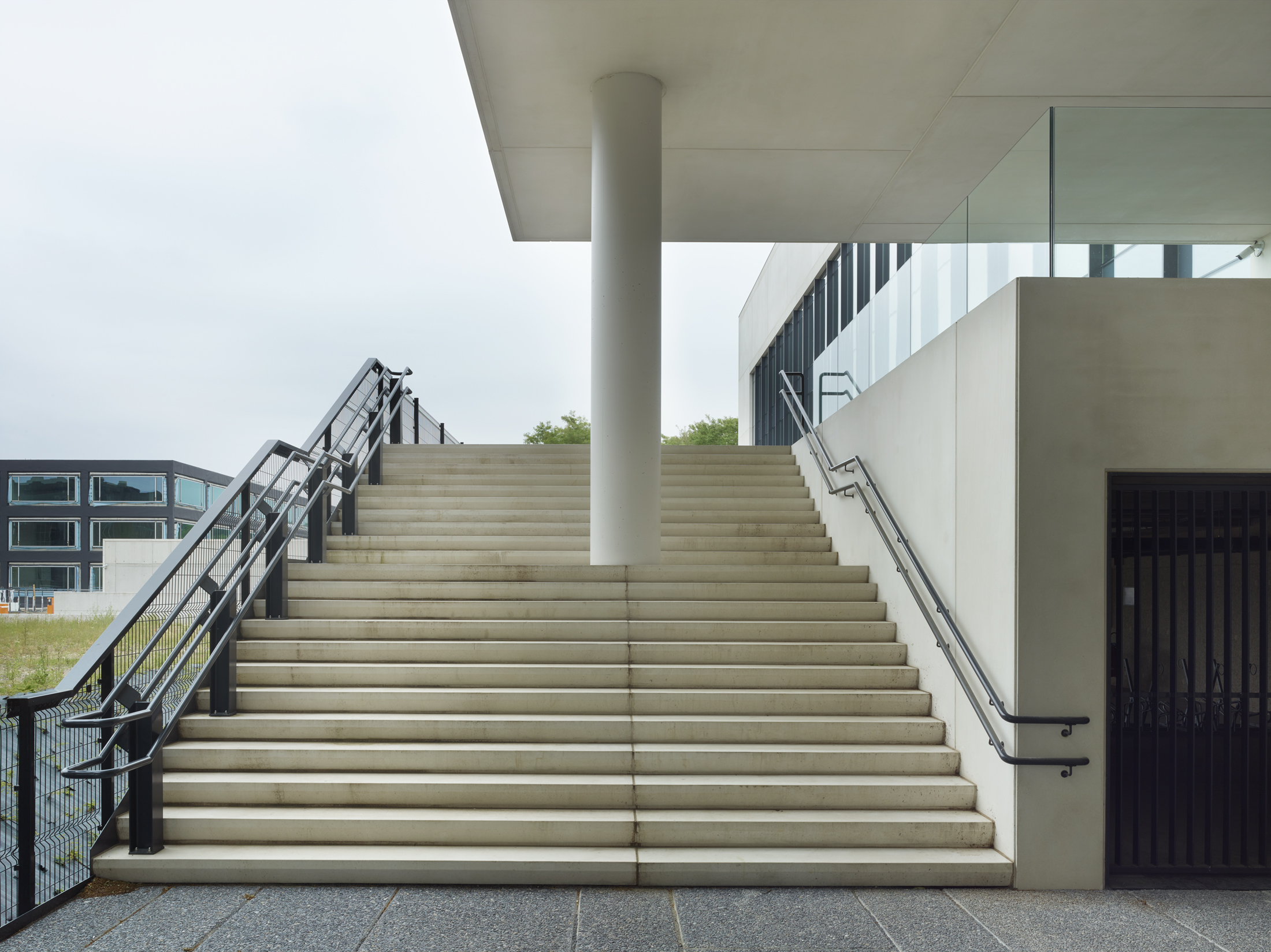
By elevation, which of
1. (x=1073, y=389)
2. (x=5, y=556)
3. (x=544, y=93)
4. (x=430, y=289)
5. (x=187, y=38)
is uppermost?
(x=187, y=38)

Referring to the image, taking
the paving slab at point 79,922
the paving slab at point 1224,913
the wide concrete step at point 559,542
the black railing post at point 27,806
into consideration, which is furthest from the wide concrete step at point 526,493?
the paving slab at point 1224,913

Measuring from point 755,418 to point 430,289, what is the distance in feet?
236

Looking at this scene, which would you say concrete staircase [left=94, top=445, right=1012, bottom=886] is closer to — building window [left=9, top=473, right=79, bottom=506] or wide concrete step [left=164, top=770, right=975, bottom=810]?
wide concrete step [left=164, top=770, right=975, bottom=810]

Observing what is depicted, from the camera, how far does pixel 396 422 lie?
37.4 ft

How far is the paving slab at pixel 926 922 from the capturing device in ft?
12.2

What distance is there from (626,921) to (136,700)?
2.81 metres

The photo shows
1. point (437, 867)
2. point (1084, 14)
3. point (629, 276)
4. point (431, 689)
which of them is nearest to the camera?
point (437, 867)

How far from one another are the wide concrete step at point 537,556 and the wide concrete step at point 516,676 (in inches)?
63.9

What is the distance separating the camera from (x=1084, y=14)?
6.59m

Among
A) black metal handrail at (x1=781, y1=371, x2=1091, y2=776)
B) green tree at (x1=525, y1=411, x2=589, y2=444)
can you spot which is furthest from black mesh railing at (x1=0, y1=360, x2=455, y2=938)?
green tree at (x1=525, y1=411, x2=589, y2=444)

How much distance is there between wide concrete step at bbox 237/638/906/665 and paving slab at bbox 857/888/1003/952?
73.1 inches

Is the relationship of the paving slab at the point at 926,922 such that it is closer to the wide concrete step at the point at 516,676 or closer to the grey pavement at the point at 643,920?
the grey pavement at the point at 643,920

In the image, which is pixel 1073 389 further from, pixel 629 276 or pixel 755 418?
pixel 755 418

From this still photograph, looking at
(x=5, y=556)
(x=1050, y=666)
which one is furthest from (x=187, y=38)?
(x=1050, y=666)
